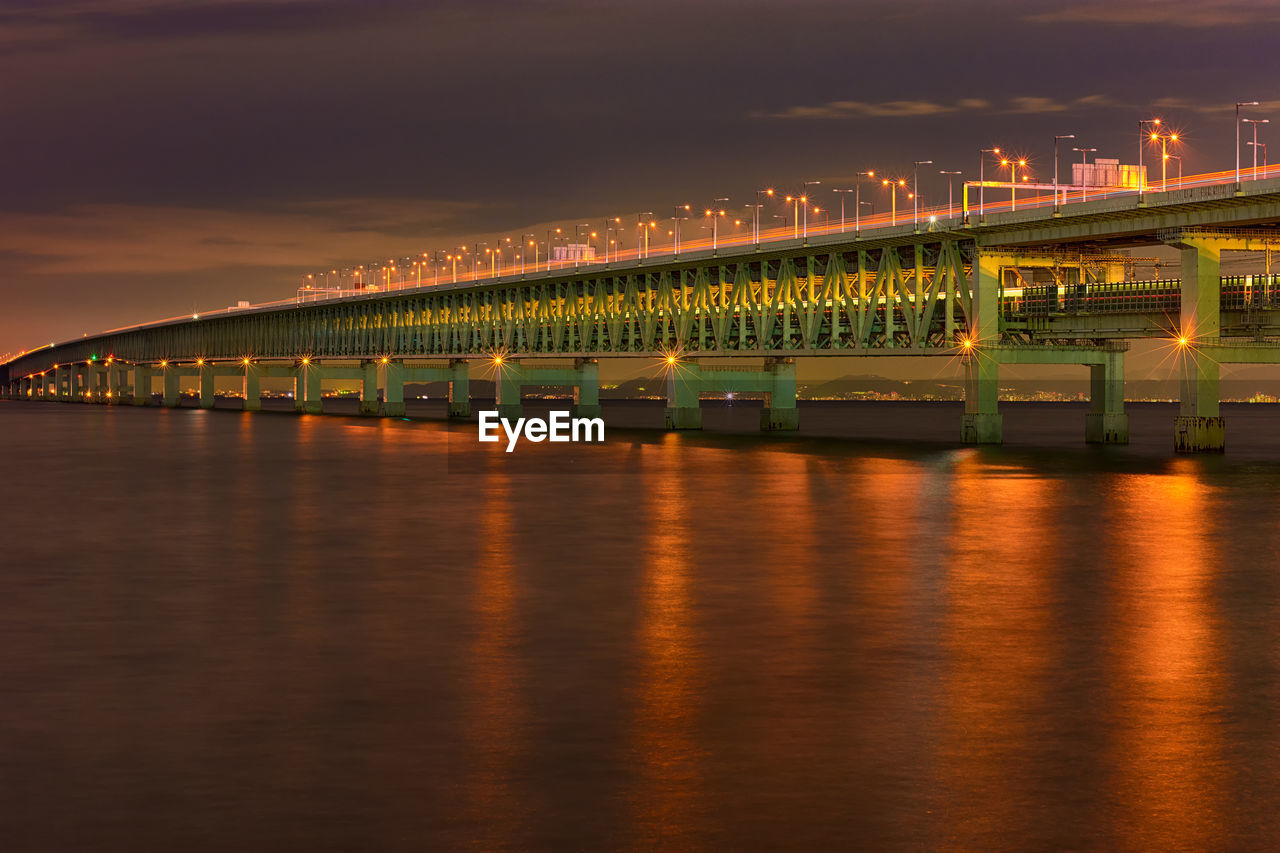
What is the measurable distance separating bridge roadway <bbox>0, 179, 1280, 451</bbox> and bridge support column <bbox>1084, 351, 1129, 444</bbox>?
0.15 metres

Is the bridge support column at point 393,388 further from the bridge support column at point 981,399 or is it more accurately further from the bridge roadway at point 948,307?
the bridge support column at point 981,399


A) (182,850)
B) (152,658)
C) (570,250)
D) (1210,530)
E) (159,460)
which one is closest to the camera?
(182,850)

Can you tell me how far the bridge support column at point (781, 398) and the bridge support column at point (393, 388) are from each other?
66.5 m

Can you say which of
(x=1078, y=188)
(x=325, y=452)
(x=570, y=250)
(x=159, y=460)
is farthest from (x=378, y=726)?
(x=570, y=250)

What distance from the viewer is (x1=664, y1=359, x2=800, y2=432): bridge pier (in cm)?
13050

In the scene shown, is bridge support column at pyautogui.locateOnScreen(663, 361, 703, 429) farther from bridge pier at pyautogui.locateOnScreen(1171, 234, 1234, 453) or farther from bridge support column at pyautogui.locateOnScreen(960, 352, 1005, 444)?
bridge pier at pyautogui.locateOnScreen(1171, 234, 1234, 453)

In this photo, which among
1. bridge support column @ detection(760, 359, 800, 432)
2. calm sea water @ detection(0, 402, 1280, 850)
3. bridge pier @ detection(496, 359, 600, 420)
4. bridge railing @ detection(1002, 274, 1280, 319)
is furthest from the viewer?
bridge pier @ detection(496, 359, 600, 420)

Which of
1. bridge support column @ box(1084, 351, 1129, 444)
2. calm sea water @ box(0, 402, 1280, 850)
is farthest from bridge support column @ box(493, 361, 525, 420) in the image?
calm sea water @ box(0, 402, 1280, 850)

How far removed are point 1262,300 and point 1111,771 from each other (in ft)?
243

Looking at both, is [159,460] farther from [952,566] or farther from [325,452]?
[952,566]

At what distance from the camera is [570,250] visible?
163250 mm

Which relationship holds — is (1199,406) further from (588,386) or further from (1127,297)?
(588,386)

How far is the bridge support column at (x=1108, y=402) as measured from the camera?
9838 centimetres

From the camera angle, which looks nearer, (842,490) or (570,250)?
(842,490)
